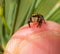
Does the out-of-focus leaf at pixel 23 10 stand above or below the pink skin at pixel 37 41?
below

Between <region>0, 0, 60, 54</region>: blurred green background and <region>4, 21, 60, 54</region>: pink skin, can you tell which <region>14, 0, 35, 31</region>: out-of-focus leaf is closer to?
<region>0, 0, 60, 54</region>: blurred green background

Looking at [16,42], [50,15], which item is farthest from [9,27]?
[16,42]

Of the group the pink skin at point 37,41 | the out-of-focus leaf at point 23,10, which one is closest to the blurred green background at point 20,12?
the out-of-focus leaf at point 23,10

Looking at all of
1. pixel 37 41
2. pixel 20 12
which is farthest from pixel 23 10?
pixel 37 41

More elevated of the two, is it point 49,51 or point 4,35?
point 49,51

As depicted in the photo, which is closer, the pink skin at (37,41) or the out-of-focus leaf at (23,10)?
the pink skin at (37,41)

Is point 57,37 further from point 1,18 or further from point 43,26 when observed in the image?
point 1,18

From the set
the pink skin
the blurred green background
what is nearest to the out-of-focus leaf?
the blurred green background

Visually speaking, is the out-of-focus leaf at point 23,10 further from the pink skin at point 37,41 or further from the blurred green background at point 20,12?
the pink skin at point 37,41
